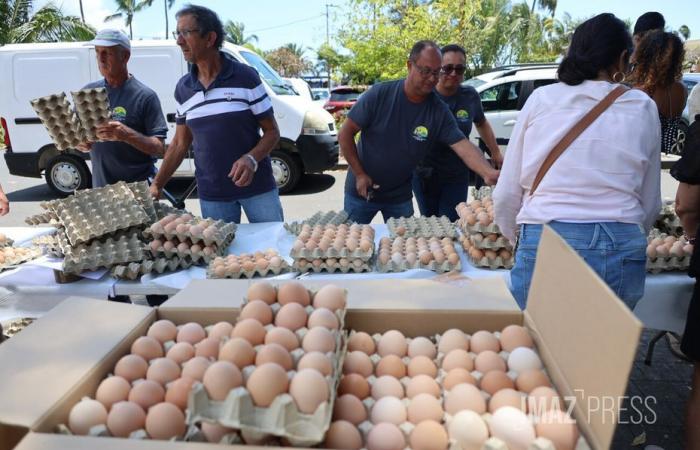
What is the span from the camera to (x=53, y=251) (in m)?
2.75

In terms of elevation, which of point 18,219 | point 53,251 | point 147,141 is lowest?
point 18,219

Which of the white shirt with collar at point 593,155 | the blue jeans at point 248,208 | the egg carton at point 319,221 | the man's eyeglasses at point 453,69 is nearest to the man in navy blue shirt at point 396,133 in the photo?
the egg carton at point 319,221

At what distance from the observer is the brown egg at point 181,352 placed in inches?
51.3

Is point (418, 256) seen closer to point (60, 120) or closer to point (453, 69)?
point (453, 69)

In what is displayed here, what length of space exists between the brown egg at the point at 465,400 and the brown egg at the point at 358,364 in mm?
237

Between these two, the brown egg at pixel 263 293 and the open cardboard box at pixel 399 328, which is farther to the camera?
the brown egg at pixel 263 293

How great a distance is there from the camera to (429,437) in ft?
3.43

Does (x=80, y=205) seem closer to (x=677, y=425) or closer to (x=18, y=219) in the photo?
(x=677, y=425)

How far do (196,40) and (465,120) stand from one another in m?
2.24

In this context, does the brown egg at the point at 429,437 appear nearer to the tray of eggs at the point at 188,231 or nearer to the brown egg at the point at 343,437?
the brown egg at the point at 343,437

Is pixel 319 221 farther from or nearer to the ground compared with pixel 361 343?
nearer to the ground

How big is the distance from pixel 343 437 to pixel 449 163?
126 inches

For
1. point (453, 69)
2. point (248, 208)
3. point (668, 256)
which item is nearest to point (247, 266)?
point (248, 208)

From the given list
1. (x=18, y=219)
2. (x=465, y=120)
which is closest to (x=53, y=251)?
(x=465, y=120)
